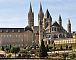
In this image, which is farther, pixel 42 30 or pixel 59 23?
pixel 59 23

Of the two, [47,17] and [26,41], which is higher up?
[47,17]

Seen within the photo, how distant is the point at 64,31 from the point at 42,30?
7800mm

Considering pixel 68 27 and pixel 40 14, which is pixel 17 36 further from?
pixel 68 27

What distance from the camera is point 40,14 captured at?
343 ft

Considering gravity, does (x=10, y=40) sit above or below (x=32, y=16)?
below

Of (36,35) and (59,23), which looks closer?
(36,35)

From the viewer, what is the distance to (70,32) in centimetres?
11088

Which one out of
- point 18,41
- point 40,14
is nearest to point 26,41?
point 18,41

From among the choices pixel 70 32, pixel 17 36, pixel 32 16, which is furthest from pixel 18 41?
pixel 70 32

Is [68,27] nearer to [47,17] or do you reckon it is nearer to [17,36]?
[47,17]

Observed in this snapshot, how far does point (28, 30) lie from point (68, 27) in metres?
14.1

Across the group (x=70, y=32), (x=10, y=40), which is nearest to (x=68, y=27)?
(x=70, y=32)

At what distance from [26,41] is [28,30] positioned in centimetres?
336

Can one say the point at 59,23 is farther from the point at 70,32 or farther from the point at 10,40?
the point at 10,40
